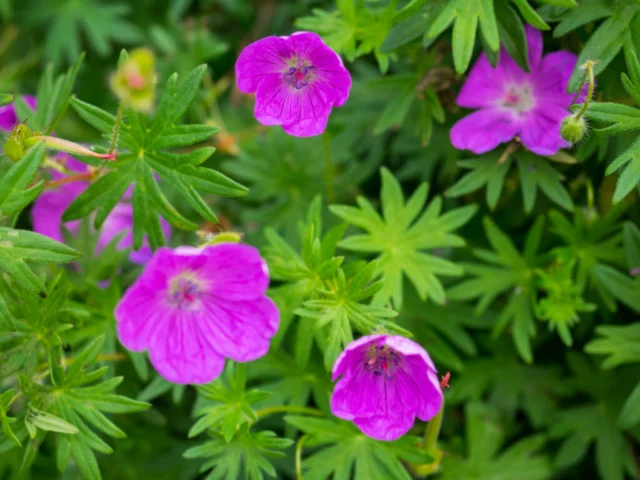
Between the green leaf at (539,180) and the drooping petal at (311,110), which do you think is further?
the green leaf at (539,180)

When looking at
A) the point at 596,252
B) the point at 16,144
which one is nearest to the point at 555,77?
the point at 596,252

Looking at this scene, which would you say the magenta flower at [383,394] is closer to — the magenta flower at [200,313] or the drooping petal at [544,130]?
the magenta flower at [200,313]

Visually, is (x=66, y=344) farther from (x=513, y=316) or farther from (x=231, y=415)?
(x=513, y=316)

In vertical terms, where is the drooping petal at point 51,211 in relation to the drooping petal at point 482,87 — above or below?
below

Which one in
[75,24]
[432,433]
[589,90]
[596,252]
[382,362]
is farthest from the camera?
[75,24]

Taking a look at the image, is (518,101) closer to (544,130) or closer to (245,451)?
(544,130)

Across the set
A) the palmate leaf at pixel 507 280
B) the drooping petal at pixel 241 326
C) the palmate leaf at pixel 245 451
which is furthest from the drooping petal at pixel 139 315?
the palmate leaf at pixel 507 280
